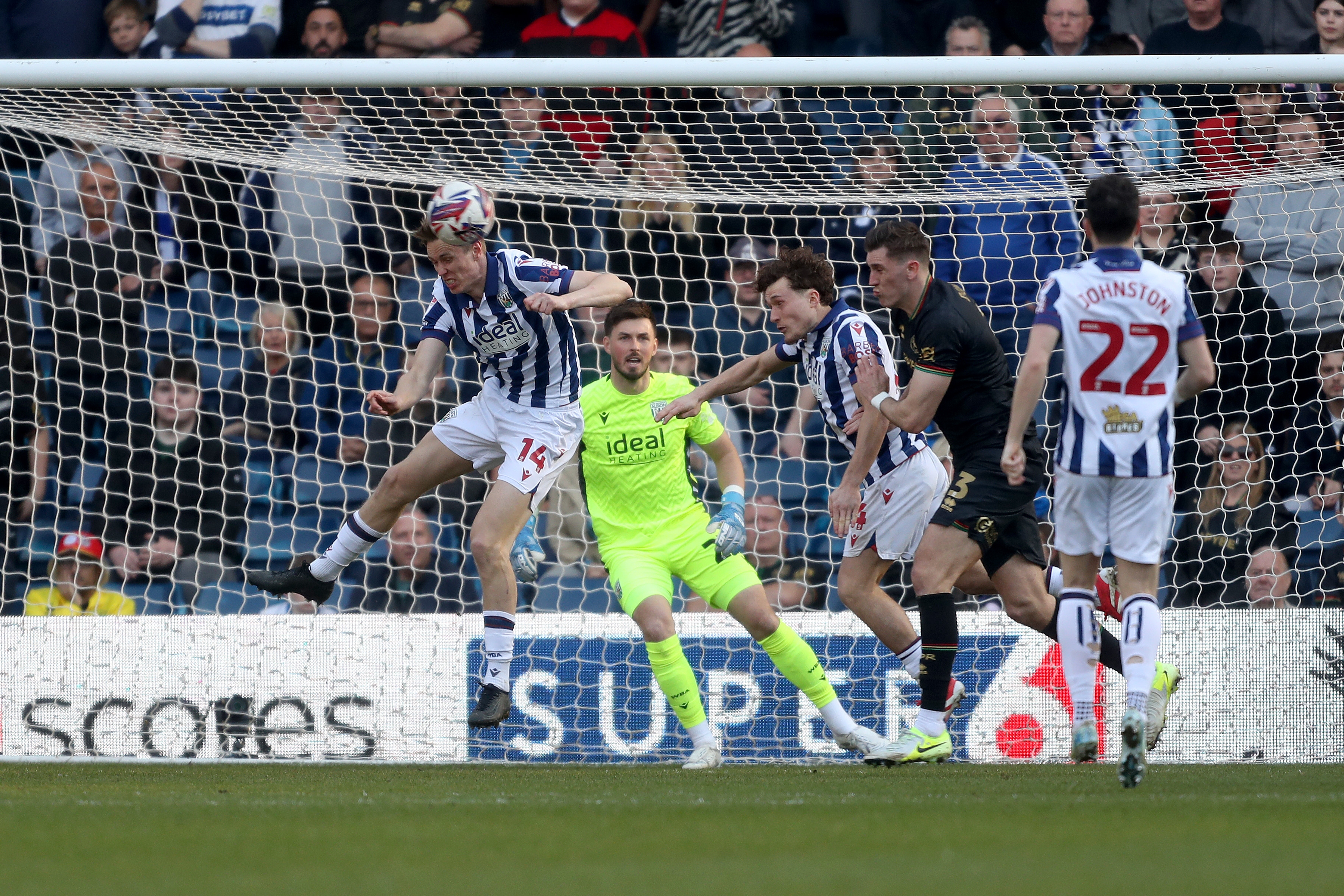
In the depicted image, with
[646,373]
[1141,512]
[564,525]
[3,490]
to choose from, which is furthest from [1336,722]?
[3,490]

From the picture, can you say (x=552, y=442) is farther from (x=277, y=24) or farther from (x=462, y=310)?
(x=277, y=24)

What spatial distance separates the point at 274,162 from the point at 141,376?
82.7 inches

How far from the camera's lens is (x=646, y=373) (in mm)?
7484

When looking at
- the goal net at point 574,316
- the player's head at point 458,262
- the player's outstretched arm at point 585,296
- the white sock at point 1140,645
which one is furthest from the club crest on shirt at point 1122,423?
the player's head at point 458,262

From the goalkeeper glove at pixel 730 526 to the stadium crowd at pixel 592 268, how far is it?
1556mm

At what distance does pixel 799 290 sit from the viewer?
6746mm

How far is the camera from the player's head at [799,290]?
22.1 feet

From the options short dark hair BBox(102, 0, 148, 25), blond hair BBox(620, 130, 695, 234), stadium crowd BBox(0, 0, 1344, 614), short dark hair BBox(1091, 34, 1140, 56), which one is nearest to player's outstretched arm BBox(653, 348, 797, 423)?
stadium crowd BBox(0, 0, 1344, 614)

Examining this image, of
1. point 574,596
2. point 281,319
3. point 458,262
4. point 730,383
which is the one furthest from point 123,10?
point 730,383

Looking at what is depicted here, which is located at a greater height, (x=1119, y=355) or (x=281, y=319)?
(x=281, y=319)

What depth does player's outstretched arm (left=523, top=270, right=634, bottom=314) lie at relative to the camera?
6043mm

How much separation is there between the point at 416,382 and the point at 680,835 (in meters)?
3.11

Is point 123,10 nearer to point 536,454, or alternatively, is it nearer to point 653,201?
point 653,201

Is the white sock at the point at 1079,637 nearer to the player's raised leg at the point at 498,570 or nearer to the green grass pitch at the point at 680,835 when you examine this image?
the green grass pitch at the point at 680,835
